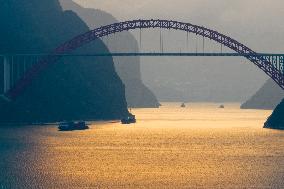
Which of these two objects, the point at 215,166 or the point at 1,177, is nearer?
the point at 1,177

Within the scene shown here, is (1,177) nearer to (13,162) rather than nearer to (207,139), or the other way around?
(13,162)

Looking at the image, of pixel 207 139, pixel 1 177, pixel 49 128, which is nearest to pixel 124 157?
pixel 1 177

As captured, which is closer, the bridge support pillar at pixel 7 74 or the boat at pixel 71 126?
the boat at pixel 71 126

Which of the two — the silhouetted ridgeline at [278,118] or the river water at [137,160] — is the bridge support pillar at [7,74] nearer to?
the river water at [137,160]

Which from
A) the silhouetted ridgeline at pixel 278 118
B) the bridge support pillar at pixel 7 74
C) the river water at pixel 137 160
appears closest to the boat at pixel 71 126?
the river water at pixel 137 160

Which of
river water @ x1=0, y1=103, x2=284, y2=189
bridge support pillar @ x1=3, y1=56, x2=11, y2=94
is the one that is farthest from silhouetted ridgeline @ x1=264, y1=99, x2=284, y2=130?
bridge support pillar @ x1=3, y1=56, x2=11, y2=94

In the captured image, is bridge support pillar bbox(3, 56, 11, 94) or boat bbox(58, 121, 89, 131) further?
bridge support pillar bbox(3, 56, 11, 94)

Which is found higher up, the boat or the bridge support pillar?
the bridge support pillar

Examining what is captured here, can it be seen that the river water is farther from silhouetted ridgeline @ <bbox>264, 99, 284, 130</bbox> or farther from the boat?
the boat

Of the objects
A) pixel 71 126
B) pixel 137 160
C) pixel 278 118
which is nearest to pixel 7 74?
pixel 71 126
